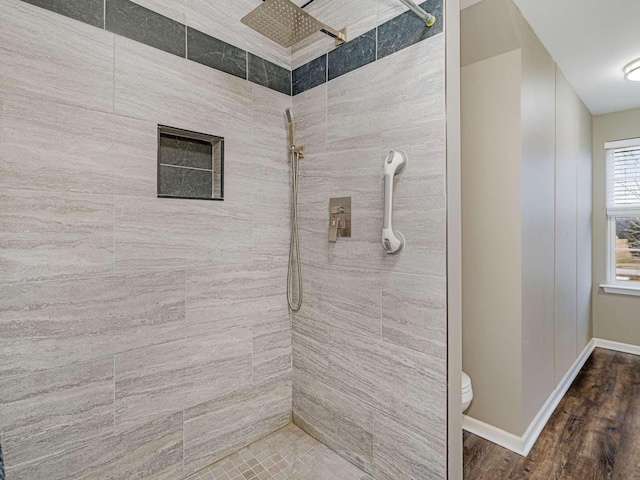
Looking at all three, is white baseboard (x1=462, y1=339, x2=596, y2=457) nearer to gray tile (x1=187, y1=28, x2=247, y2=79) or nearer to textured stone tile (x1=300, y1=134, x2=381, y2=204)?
textured stone tile (x1=300, y1=134, x2=381, y2=204)

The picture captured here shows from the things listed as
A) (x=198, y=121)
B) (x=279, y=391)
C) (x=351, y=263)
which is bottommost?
(x=279, y=391)

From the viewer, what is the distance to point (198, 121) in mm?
1579

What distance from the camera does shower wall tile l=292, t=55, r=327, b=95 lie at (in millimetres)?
1793

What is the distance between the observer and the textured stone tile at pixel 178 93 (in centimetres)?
137

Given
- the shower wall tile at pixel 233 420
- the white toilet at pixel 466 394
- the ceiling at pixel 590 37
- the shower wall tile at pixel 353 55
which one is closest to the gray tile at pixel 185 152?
the shower wall tile at pixel 353 55

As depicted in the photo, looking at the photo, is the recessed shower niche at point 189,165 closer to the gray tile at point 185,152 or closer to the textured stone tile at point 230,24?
the gray tile at point 185,152

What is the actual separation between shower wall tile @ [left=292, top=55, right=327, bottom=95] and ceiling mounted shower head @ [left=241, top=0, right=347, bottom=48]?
0.69ft

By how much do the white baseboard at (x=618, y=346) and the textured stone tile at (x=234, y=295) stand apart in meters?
3.83

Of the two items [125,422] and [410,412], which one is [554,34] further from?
[125,422]

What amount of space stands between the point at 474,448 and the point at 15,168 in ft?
8.42

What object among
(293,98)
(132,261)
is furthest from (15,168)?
(293,98)

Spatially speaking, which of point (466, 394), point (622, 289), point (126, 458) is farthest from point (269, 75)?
point (622, 289)

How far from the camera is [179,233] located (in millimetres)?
1521

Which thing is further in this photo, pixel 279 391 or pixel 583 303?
pixel 583 303
